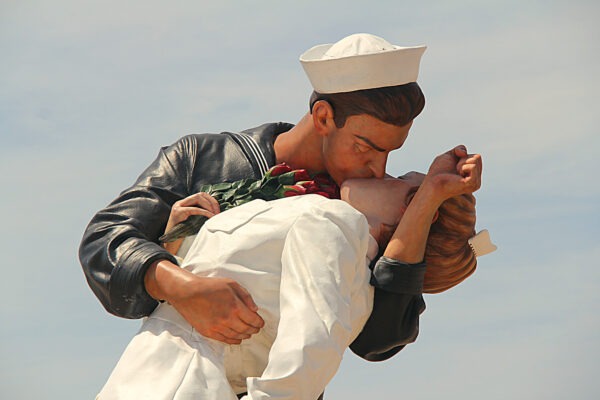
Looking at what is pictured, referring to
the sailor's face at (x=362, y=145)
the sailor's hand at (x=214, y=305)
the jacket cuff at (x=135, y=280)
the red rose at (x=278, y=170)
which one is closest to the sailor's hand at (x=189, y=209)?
the jacket cuff at (x=135, y=280)

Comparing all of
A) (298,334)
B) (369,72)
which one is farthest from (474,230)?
(298,334)

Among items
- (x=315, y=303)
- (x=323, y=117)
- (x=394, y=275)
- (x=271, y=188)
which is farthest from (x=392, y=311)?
(x=323, y=117)

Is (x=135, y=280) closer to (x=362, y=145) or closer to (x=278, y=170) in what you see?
(x=278, y=170)

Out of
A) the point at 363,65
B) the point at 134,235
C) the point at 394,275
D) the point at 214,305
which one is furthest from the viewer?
the point at 363,65

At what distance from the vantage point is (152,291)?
683cm

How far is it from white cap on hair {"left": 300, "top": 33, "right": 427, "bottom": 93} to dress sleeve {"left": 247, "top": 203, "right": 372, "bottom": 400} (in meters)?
0.93

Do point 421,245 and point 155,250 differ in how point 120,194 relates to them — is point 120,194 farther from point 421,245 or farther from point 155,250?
point 421,245

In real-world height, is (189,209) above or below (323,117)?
below

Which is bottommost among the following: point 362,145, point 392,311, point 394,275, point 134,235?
point 392,311

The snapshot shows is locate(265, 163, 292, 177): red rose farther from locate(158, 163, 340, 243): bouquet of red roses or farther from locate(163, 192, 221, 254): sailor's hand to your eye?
locate(163, 192, 221, 254): sailor's hand

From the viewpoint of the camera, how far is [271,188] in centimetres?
734

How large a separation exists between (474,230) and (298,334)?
1.40 m

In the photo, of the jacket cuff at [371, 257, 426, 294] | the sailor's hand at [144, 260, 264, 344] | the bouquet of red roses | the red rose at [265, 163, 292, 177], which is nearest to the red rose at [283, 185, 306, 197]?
the bouquet of red roses

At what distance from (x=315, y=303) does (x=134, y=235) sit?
4.14 ft
